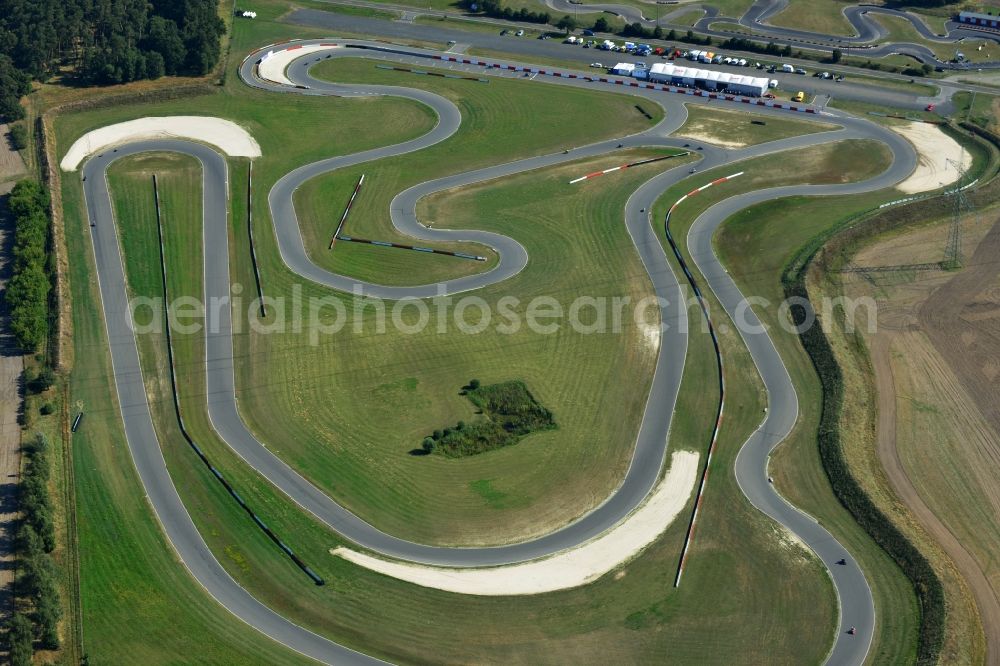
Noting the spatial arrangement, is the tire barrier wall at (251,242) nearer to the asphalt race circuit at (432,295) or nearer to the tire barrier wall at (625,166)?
the asphalt race circuit at (432,295)

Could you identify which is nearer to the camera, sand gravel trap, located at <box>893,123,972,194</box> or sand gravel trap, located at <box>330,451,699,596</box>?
sand gravel trap, located at <box>330,451,699,596</box>

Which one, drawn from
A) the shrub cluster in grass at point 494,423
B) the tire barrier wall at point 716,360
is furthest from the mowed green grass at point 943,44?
the shrub cluster in grass at point 494,423

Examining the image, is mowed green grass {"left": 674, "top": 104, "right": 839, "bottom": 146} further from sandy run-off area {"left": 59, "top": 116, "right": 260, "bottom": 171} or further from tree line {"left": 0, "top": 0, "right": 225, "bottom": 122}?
tree line {"left": 0, "top": 0, "right": 225, "bottom": 122}

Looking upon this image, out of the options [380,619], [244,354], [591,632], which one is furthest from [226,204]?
[591,632]

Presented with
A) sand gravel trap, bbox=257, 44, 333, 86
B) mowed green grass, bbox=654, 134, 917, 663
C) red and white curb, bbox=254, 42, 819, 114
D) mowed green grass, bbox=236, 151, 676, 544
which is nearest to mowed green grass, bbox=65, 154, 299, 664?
mowed green grass, bbox=236, 151, 676, 544

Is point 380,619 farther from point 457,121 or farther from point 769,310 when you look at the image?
point 457,121
